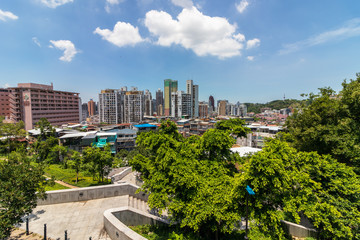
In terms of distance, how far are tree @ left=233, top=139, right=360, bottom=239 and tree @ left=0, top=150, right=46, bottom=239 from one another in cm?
893

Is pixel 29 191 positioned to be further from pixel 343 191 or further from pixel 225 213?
pixel 343 191

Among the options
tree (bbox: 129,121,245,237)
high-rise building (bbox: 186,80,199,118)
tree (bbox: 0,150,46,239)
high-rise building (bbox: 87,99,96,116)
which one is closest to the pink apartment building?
tree (bbox: 0,150,46,239)

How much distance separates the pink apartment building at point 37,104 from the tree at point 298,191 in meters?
74.0

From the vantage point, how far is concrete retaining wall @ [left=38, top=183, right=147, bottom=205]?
11.2 metres

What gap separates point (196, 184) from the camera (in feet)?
26.9

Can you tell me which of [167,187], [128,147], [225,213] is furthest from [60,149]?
[225,213]

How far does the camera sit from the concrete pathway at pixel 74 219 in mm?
8516

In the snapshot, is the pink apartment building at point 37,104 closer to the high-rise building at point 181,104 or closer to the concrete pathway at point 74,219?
the high-rise building at point 181,104

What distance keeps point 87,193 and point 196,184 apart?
8.68m

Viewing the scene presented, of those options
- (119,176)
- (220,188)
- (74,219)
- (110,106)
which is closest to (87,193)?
(74,219)

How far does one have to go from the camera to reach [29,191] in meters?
6.96

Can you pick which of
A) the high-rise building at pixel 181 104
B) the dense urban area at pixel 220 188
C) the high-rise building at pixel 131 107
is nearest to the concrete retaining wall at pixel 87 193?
the dense urban area at pixel 220 188

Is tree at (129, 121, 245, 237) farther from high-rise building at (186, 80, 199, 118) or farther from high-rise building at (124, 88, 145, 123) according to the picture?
high-rise building at (186, 80, 199, 118)

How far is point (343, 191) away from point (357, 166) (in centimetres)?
392
